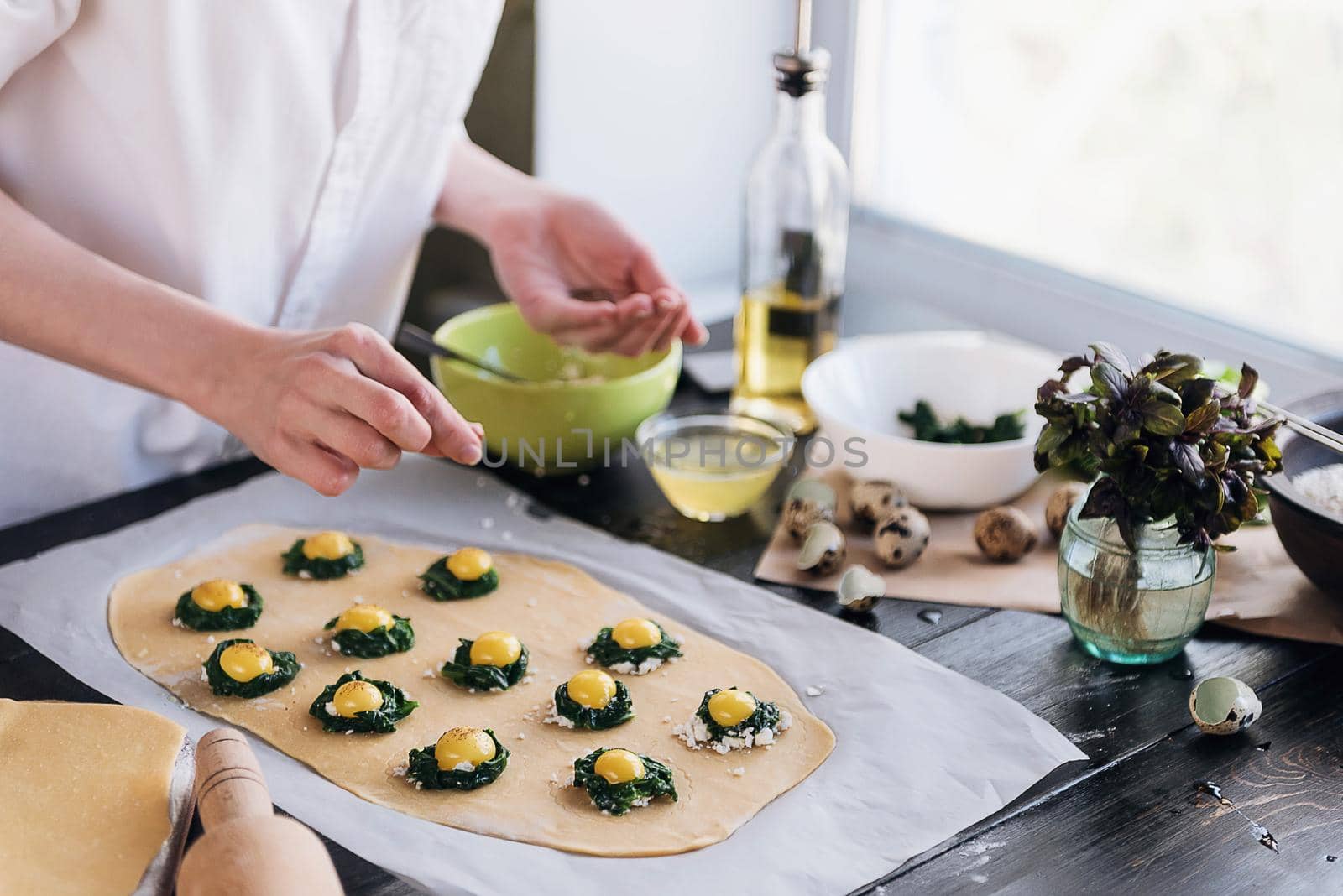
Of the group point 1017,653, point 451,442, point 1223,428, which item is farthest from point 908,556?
point 451,442

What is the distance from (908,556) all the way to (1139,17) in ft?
3.01

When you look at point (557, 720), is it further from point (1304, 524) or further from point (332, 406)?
point (1304, 524)

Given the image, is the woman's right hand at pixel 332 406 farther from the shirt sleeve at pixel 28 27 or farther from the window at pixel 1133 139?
the window at pixel 1133 139

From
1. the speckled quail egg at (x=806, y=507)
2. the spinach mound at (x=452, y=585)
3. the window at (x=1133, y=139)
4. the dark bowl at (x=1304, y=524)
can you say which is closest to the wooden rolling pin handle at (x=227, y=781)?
the spinach mound at (x=452, y=585)

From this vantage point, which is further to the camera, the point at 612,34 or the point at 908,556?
the point at 612,34

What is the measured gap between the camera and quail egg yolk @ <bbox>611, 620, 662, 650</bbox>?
1050 mm

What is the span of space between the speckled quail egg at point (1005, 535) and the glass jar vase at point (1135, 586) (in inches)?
5.8

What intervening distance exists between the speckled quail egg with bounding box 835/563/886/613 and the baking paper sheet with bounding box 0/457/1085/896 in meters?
0.03

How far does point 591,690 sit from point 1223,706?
464 millimetres

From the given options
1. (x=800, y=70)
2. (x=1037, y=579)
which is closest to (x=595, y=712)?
(x=1037, y=579)

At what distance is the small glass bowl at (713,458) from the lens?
126 cm

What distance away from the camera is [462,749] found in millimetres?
899

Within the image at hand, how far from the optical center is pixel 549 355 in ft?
5.00

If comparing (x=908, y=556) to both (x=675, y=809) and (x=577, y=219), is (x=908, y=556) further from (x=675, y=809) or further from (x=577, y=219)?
(x=577, y=219)
